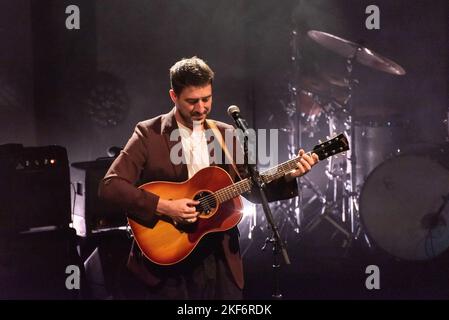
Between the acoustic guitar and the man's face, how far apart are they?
0.32 meters

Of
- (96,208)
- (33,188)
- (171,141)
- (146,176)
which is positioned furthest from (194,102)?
(33,188)

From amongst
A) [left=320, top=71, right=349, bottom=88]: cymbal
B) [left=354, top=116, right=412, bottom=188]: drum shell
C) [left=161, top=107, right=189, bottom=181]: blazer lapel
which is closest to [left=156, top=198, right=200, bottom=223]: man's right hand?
[left=161, top=107, right=189, bottom=181]: blazer lapel

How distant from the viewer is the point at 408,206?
239 inches

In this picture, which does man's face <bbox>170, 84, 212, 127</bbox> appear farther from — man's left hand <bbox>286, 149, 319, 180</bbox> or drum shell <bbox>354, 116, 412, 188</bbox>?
drum shell <bbox>354, 116, 412, 188</bbox>

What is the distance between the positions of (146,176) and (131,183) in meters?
0.11

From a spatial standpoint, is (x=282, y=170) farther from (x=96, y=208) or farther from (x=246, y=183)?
(x=96, y=208)

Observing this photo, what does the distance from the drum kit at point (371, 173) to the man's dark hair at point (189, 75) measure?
9.30ft

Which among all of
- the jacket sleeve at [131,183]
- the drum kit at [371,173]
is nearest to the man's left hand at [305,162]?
Answer: the jacket sleeve at [131,183]

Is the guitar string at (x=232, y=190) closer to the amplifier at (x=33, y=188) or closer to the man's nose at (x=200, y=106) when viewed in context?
the man's nose at (x=200, y=106)

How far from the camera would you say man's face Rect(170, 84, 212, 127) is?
3.59 m

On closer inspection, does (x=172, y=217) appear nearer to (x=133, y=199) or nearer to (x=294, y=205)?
(x=133, y=199)

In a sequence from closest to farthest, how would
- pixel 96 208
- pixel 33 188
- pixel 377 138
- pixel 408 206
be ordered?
pixel 33 188 < pixel 96 208 < pixel 408 206 < pixel 377 138

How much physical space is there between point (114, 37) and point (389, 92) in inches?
127
